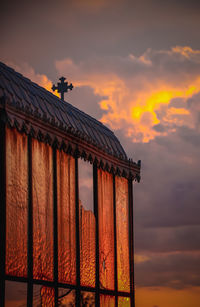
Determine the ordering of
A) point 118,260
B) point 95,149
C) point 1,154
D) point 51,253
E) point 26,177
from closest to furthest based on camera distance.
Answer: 1. point 1,154
2. point 26,177
3. point 51,253
4. point 95,149
5. point 118,260

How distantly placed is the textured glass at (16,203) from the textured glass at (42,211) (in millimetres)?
602

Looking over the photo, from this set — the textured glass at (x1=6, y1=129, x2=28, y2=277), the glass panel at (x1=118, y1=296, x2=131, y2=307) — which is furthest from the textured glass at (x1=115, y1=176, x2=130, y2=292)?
the textured glass at (x1=6, y1=129, x2=28, y2=277)

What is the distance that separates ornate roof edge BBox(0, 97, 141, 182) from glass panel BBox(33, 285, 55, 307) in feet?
13.9

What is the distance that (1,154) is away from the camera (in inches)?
656

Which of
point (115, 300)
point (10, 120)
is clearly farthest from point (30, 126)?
point (115, 300)

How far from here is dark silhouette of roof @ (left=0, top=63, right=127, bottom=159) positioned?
18641 millimetres

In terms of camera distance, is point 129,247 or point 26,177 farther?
point 129,247

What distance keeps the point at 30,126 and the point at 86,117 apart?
7093mm

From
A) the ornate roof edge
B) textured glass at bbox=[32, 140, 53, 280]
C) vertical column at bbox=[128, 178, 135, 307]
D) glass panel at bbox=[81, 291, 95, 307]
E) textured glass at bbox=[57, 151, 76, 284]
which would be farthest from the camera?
vertical column at bbox=[128, 178, 135, 307]

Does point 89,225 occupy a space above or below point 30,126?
below

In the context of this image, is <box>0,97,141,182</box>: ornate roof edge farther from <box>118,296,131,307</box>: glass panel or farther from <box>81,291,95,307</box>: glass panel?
<box>81,291,95,307</box>: glass panel

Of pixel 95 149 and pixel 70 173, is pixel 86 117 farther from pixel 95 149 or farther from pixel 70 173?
pixel 70 173

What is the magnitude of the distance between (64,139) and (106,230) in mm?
4875

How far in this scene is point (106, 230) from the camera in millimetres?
23406
